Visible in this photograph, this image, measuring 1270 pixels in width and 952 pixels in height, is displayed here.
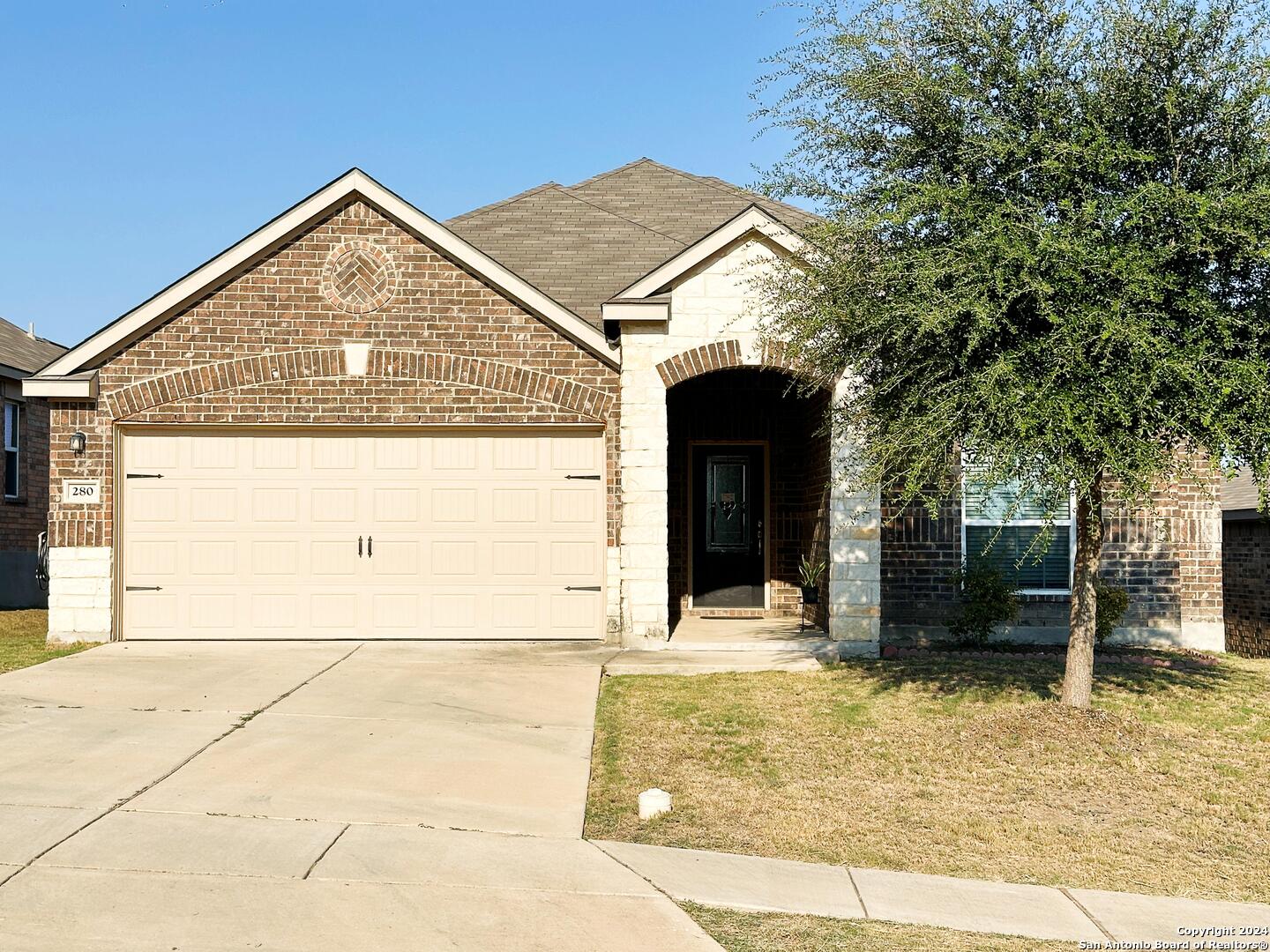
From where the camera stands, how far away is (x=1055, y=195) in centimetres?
779

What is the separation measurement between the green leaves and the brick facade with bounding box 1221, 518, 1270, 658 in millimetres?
11584

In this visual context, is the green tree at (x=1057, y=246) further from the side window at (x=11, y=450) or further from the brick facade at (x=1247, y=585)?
the side window at (x=11, y=450)

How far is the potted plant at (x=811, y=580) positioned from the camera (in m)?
13.2

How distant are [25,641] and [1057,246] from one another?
476 inches

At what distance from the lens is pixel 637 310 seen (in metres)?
12.0

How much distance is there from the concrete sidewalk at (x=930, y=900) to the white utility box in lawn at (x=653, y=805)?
578 mm

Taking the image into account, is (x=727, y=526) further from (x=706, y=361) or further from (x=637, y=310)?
(x=637, y=310)

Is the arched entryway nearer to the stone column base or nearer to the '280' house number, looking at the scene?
the stone column base

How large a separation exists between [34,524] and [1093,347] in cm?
1769

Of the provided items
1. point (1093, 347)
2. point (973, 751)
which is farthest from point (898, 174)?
point (973, 751)

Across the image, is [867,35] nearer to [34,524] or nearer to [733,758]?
[733,758]

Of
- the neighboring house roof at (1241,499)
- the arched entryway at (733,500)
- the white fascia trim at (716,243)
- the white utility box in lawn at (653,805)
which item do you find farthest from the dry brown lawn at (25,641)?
the neighboring house roof at (1241,499)

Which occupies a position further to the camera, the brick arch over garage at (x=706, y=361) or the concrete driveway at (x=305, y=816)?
the brick arch over garage at (x=706, y=361)

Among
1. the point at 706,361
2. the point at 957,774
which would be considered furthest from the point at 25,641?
the point at 957,774
